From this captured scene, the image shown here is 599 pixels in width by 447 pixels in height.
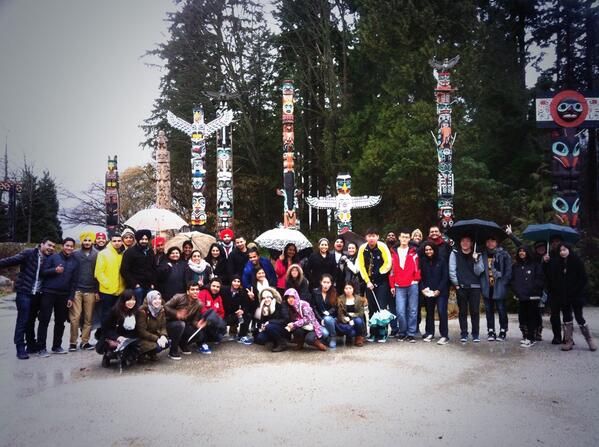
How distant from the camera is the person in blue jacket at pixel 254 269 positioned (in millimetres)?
7809

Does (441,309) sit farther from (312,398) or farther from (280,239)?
(312,398)

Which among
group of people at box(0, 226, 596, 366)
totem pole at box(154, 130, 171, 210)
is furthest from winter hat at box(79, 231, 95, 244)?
totem pole at box(154, 130, 171, 210)

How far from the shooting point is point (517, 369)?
578 centimetres

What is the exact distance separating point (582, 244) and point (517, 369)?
7903 millimetres

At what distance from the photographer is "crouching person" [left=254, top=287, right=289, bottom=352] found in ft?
22.8

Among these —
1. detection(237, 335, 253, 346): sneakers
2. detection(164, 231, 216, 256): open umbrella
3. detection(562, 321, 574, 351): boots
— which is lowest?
detection(237, 335, 253, 346): sneakers

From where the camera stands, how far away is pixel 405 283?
7.46 m

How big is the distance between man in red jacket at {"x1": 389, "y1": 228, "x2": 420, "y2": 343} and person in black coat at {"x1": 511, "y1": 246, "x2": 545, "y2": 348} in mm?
1510

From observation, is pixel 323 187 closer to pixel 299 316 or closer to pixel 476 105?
pixel 476 105

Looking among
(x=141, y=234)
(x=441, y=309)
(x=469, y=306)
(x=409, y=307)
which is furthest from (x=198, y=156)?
(x=469, y=306)

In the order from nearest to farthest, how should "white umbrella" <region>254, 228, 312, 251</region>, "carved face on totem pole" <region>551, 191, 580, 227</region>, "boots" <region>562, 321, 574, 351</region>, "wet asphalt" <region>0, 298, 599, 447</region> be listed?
1. "wet asphalt" <region>0, 298, 599, 447</region>
2. "boots" <region>562, 321, 574, 351</region>
3. "white umbrella" <region>254, 228, 312, 251</region>
4. "carved face on totem pole" <region>551, 191, 580, 227</region>

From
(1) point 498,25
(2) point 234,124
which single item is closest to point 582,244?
(1) point 498,25

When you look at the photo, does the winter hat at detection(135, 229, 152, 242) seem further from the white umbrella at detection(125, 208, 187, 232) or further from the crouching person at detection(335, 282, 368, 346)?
the crouching person at detection(335, 282, 368, 346)

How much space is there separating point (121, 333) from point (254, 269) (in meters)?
2.44
